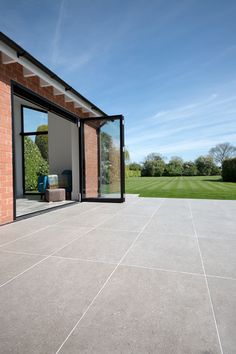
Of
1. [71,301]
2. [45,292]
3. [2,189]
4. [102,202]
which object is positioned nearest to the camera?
[71,301]

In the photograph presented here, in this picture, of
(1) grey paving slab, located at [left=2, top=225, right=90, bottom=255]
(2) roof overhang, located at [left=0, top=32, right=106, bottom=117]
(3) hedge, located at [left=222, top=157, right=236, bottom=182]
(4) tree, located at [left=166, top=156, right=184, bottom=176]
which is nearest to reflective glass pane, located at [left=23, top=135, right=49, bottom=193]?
(2) roof overhang, located at [left=0, top=32, right=106, bottom=117]

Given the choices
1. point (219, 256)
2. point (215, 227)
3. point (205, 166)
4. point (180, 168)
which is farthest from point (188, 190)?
point (205, 166)

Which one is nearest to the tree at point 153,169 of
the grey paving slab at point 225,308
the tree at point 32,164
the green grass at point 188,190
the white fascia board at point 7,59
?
the green grass at point 188,190

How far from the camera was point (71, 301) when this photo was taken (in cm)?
160

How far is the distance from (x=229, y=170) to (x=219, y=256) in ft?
55.7

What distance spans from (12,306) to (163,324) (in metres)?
1.08

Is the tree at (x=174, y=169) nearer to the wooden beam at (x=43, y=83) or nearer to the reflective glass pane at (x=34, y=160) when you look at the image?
the reflective glass pane at (x=34, y=160)

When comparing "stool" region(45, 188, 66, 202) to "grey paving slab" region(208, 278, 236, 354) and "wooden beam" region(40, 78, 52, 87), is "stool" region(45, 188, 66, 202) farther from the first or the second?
"grey paving slab" region(208, 278, 236, 354)

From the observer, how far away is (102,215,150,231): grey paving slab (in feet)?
12.5

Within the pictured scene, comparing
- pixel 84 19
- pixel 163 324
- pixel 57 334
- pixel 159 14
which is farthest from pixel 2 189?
pixel 159 14

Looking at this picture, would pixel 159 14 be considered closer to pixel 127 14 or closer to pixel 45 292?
pixel 127 14

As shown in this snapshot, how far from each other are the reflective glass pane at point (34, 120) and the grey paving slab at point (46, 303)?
8.35 meters

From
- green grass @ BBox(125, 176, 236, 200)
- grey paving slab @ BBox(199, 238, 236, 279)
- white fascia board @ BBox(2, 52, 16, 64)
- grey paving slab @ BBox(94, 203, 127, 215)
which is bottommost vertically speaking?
grey paving slab @ BBox(199, 238, 236, 279)

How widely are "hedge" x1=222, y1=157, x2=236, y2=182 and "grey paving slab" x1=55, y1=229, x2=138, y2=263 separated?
16.4 metres
